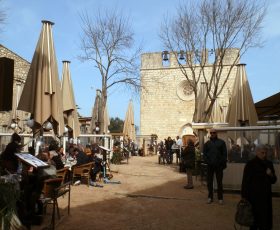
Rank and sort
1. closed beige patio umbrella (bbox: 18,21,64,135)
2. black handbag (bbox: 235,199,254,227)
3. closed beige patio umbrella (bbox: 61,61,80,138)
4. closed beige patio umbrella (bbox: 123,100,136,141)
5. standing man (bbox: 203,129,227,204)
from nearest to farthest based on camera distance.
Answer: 1. black handbag (bbox: 235,199,254,227)
2. closed beige patio umbrella (bbox: 18,21,64,135)
3. standing man (bbox: 203,129,227,204)
4. closed beige patio umbrella (bbox: 61,61,80,138)
5. closed beige patio umbrella (bbox: 123,100,136,141)

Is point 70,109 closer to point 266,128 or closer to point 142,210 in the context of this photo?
point 142,210

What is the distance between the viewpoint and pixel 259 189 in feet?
16.3

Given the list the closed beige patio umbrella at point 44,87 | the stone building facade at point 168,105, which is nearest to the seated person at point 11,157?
the closed beige patio umbrella at point 44,87

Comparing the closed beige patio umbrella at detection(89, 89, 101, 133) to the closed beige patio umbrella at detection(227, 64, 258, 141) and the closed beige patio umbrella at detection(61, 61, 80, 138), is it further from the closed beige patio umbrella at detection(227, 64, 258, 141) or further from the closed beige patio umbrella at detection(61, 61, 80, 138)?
the closed beige patio umbrella at detection(227, 64, 258, 141)

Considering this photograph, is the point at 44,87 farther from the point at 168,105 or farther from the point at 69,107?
the point at 168,105

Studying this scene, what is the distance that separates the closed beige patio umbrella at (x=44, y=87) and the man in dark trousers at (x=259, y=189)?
169 inches

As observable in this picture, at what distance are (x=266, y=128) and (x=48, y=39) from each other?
590cm

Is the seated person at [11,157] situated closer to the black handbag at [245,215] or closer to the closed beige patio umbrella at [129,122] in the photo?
the black handbag at [245,215]

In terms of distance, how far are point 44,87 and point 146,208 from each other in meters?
3.38

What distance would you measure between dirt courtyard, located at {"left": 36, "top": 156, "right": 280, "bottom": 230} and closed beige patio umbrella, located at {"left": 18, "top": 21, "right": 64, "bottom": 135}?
1.95 metres

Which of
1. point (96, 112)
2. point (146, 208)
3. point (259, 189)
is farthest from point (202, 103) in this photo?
point (259, 189)

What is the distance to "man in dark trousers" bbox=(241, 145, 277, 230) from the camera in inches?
194

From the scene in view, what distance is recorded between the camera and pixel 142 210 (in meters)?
7.39

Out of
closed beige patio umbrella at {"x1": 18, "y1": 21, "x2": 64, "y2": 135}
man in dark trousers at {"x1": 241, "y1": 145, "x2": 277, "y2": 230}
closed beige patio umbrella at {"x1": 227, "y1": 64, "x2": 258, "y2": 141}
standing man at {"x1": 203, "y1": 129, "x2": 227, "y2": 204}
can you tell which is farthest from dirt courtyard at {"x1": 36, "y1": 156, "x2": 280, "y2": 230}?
closed beige patio umbrella at {"x1": 227, "y1": 64, "x2": 258, "y2": 141}
